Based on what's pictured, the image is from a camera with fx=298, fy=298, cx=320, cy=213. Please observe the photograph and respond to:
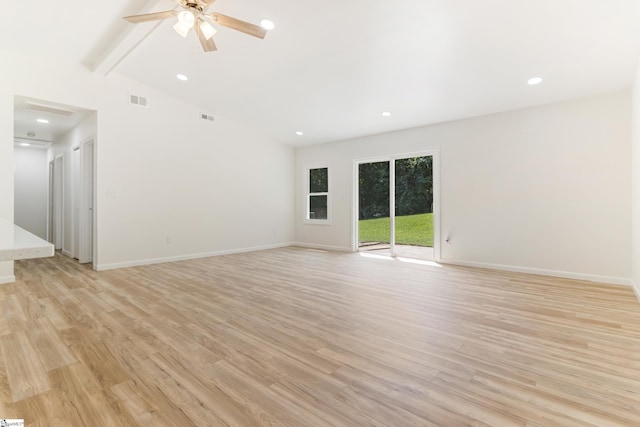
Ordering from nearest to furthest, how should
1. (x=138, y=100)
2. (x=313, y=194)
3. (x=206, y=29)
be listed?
(x=206, y=29), (x=138, y=100), (x=313, y=194)

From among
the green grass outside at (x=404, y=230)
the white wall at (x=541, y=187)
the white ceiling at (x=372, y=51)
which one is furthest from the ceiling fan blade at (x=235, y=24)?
the green grass outside at (x=404, y=230)

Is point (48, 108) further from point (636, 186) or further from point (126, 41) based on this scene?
point (636, 186)

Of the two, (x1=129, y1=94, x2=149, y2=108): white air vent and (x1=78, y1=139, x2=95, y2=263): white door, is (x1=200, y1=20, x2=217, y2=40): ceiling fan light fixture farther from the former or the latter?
(x1=78, y1=139, x2=95, y2=263): white door

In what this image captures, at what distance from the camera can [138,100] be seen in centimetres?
516

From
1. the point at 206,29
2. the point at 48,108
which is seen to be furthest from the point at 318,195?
the point at 48,108

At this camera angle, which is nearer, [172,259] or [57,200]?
[172,259]

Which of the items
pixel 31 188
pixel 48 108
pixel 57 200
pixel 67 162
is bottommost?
pixel 57 200

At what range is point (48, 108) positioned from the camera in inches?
186

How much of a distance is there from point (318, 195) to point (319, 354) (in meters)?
5.61

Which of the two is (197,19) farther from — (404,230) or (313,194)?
(313,194)

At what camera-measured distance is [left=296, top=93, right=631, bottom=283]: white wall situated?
3990 millimetres

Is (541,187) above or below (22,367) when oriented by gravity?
above

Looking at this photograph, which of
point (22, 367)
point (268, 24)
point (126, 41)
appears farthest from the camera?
point (126, 41)

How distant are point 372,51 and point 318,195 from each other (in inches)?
170
